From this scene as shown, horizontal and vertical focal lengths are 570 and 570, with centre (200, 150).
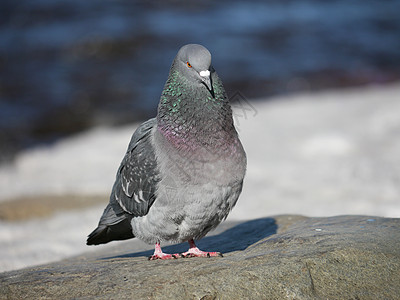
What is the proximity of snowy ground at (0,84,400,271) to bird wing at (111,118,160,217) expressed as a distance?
1.78 metres

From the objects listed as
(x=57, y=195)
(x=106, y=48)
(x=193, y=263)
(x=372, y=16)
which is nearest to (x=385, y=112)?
(x=57, y=195)

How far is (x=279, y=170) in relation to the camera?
9039 mm

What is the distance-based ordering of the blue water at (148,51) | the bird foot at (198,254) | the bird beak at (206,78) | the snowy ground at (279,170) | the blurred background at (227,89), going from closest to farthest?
1. the bird beak at (206,78)
2. the bird foot at (198,254)
3. the snowy ground at (279,170)
4. the blurred background at (227,89)
5. the blue water at (148,51)

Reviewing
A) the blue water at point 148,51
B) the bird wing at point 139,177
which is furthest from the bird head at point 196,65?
the blue water at point 148,51

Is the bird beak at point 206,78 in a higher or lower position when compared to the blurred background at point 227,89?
lower

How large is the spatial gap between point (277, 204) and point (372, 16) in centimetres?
1638

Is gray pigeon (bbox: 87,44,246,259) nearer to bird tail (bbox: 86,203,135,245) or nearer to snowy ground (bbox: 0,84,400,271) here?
bird tail (bbox: 86,203,135,245)

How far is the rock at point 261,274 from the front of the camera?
3.45m

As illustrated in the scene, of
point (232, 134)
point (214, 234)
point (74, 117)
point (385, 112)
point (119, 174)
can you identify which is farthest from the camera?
point (74, 117)

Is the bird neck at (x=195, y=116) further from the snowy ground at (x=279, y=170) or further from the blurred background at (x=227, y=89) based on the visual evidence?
the snowy ground at (x=279, y=170)

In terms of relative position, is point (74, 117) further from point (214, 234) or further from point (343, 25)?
point (343, 25)

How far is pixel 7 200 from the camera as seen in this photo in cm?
847

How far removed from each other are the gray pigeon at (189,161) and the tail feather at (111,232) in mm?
426

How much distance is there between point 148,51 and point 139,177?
14340mm
